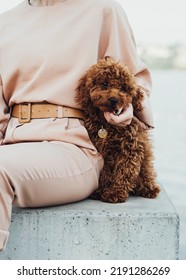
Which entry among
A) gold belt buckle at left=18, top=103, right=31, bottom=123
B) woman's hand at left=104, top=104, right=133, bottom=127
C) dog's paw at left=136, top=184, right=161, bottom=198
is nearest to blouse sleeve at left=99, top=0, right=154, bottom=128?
woman's hand at left=104, top=104, right=133, bottom=127

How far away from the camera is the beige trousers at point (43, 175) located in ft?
6.66

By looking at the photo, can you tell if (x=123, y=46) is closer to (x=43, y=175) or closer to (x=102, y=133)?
(x=102, y=133)

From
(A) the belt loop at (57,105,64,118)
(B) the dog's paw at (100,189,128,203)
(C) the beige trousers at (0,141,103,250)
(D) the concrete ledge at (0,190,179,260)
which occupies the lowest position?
(D) the concrete ledge at (0,190,179,260)

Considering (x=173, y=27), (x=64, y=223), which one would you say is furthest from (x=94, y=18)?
(x=173, y=27)

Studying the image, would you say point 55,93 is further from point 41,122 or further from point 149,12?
point 149,12

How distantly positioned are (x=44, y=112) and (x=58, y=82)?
0.42 ft

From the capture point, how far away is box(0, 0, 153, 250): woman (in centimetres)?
222

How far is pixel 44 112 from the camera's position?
2.38 m

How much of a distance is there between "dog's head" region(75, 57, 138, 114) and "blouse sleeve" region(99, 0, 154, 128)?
135 millimetres

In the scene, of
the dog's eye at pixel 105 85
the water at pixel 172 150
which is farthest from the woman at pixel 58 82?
the water at pixel 172 150

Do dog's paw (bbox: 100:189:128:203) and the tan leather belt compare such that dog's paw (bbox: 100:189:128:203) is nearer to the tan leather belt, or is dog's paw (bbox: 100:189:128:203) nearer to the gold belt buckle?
the tan leather belt

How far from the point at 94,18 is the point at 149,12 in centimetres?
637

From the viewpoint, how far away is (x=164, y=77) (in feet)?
71.5

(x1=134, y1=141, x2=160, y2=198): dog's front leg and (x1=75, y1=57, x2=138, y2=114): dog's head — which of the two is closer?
(x1=75, y1=57, x2=138, y2=114): dog's head
